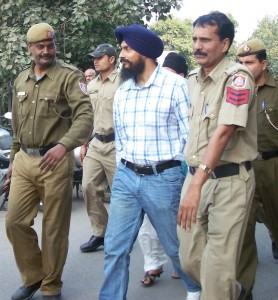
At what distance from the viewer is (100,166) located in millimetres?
5723

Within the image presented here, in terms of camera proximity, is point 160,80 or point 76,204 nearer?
point 160,80

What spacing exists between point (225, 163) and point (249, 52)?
1395 mm

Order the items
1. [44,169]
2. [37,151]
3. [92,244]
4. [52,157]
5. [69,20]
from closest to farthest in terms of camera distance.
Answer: [52,157], [44,169], [37,151], [92,244], [69,20]

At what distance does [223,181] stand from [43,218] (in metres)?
1.57

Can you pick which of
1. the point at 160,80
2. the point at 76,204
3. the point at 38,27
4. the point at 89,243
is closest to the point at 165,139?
the point at 160,80

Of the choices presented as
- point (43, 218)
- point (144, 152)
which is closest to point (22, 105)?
point (43, 218)

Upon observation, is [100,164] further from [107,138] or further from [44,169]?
[44,169]

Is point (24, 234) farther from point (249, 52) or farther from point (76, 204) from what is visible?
point (76, 204)

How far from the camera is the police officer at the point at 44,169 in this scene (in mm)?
4156

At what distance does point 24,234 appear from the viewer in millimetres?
4203

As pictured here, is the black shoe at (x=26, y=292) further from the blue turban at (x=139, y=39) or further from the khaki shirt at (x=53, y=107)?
the blue turban at (x=139, y=39)

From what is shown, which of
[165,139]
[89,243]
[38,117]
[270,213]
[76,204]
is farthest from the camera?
[76,204]

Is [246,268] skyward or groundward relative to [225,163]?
groundward

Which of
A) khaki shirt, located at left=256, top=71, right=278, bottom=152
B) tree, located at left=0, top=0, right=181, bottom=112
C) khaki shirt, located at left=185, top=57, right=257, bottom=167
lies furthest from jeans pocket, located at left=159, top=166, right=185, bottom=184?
tree, located at left=0, top=0, right=181, bottom=112
